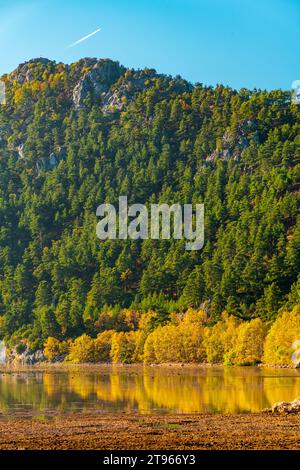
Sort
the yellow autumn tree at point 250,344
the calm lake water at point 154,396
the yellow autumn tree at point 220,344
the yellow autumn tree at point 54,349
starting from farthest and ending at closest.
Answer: the yellow autumn tree at point 54,349
the yellow autumn tree at point 220,344
the yellow autumn tree at point 250,344
the calm lake water at point 154,396

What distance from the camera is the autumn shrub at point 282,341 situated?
118m

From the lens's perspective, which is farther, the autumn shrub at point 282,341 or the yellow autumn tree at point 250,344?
the yellow autumn tree at point 250,344

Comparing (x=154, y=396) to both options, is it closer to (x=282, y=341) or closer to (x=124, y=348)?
(x=282, y=341)

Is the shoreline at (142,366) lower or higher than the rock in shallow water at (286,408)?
lower

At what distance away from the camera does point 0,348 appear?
18650 cm

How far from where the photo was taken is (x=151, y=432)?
37.2 metres

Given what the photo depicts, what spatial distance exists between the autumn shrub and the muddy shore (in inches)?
2883

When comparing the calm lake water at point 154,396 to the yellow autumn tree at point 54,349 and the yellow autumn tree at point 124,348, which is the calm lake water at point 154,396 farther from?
the yellow autumn tree at point 54,349

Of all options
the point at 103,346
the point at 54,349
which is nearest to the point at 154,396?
the point at 103,346

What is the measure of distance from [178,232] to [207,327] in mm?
56321

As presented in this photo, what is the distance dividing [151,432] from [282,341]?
84.4 meters

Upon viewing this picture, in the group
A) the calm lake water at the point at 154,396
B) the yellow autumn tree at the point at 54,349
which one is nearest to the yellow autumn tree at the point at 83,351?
the yellow autumn tree at the point at 54,349

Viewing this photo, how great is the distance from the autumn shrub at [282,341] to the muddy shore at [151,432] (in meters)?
73.2

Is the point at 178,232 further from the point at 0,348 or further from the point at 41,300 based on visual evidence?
the point at 0,348
